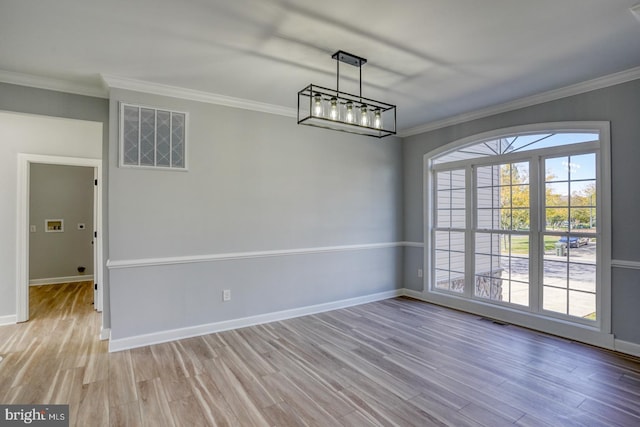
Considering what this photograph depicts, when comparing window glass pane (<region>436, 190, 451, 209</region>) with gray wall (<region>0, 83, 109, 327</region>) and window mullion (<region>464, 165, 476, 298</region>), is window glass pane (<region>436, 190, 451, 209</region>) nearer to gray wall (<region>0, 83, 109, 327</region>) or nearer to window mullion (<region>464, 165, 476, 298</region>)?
window mullion (<region>464, 165, 476, 298</region>)

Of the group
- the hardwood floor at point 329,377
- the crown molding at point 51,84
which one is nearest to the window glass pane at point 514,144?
the hardwood floor at point 329,377

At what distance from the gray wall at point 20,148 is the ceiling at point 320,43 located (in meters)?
0.21

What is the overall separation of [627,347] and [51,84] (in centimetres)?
632

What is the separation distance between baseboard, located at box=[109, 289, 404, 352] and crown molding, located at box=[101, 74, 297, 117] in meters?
2.57

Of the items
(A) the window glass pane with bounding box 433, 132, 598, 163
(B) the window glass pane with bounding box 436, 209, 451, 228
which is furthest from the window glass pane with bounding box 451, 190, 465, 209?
(A) the window glass pane with bounding box 433, 132, 598, 163

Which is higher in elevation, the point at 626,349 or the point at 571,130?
the point at 571,130

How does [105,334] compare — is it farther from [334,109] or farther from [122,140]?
[334,109]

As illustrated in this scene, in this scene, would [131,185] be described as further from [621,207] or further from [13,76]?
[621,207]

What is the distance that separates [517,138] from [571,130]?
614mm

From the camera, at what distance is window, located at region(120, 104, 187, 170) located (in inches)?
132

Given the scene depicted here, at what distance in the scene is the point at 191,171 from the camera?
3.67 m

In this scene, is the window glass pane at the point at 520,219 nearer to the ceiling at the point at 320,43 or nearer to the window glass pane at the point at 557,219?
the window glass pane at the point at 557,219

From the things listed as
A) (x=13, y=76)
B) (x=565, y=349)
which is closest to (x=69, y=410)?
(x=13, y=76)

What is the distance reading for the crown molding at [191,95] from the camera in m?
3.28
